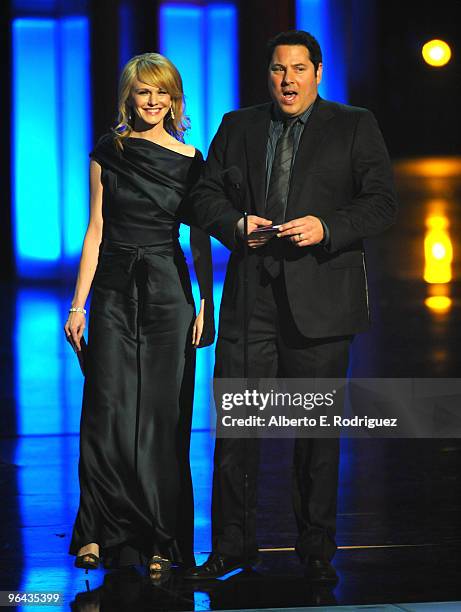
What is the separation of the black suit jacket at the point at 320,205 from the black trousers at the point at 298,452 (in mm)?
51

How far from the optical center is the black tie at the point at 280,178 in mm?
3631

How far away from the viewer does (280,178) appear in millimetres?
3648

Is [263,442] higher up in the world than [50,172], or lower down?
lower down

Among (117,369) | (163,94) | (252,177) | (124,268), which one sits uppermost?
(163,94)

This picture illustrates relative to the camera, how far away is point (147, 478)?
380 centimetres

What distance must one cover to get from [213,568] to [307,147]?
122cm

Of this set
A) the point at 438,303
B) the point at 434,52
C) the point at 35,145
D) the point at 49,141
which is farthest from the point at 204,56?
the point at 434,52

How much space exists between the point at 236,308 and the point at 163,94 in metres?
0.65

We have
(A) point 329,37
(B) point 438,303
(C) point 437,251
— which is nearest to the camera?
(B) point 438,303

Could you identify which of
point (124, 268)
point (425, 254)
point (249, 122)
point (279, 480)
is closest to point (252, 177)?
point (249, 122)

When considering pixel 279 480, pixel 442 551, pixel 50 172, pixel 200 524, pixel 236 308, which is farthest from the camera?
pixel 50 172

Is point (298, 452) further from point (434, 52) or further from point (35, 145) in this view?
point (35, 145)

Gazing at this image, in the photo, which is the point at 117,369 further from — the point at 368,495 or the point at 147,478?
the point at 368,495

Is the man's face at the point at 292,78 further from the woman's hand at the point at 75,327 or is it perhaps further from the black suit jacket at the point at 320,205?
the woman's hand at the point at 75,327
